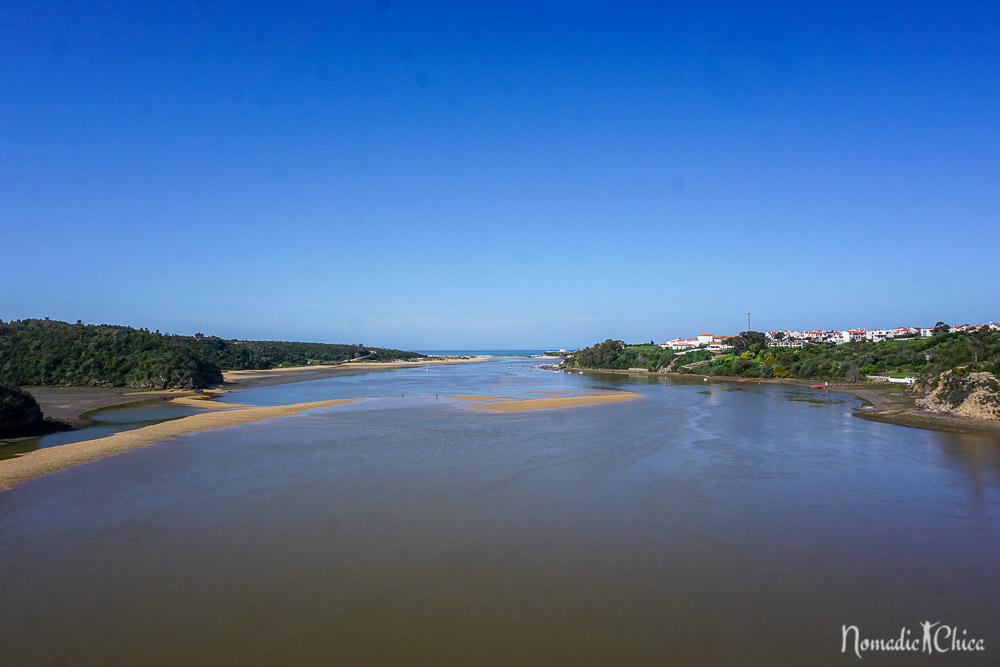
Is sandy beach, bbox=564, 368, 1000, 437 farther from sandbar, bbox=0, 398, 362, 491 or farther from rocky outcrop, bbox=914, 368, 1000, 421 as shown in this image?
sandbar, bbox=0, 398, 362, 491

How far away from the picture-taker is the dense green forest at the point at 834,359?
29000 mm

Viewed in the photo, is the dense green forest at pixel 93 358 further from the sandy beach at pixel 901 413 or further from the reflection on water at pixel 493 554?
the sandy beach at pixel 901 413

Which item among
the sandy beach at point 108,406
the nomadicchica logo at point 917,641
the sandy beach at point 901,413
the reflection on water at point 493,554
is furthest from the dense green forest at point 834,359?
the sandy beach at point 108,406

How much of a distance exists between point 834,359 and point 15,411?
59.4m

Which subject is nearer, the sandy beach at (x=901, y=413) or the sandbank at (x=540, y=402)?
the sandy beach at (x=901, y=413)

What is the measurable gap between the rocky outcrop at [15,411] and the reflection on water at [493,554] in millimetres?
6336

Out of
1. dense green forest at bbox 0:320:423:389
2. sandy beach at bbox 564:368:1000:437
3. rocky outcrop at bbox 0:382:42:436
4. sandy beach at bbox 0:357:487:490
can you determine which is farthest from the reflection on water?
dense green forest at bbox 0:320:423:389

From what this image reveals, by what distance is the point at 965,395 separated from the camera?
898 inches

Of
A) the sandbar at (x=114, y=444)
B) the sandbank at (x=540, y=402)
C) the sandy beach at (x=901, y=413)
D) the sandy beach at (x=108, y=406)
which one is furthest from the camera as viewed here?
the sandbank at (x=540, y=402)

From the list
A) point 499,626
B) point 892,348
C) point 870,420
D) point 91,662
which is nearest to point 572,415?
point 870,420

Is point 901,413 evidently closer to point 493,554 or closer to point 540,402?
point 540,402

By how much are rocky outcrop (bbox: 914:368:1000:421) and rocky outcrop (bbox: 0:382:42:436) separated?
37.6 meters

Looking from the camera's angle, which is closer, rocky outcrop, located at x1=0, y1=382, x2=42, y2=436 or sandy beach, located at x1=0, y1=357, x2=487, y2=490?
sandy beach, located at x1=0, y1=357, x2=487, y2=490

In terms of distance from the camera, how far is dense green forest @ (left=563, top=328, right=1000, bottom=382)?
29.0 metres
